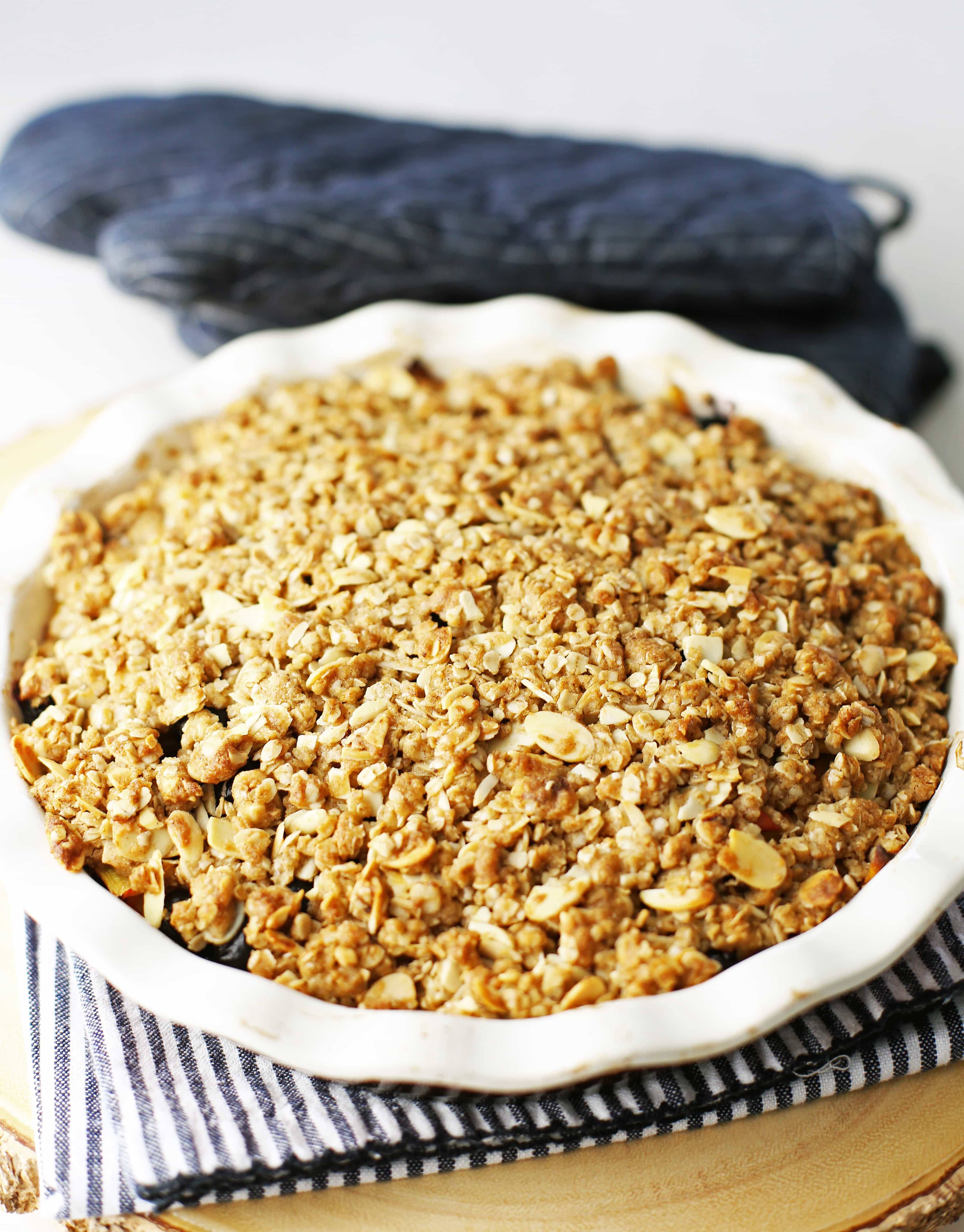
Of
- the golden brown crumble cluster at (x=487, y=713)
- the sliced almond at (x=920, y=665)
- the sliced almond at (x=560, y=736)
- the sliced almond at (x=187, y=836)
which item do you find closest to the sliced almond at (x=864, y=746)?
the golden brown crumble cluster at (x=487, y=713)

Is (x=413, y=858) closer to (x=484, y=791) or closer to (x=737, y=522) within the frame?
(x=484, y=791)

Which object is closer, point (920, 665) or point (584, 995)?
point (584, 995)

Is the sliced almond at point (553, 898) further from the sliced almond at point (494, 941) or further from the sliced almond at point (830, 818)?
the sliced almond at point (830, 818)

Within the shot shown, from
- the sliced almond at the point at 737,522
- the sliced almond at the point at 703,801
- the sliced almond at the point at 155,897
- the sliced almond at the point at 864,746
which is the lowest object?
the sliced almond at the point at 155,897

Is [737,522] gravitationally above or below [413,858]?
above

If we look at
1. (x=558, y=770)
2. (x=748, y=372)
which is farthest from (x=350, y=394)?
(x=558, y=770)

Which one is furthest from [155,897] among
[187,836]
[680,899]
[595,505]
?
[595,505]
